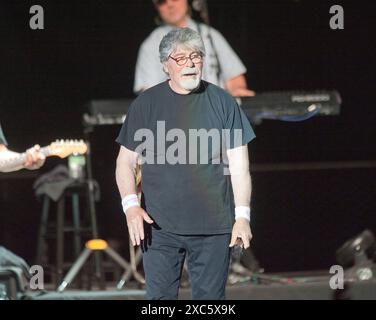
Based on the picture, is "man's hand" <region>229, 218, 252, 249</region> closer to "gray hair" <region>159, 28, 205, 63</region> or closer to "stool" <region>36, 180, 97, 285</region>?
"gray hair" <region>159, 28, 205, 63</region>

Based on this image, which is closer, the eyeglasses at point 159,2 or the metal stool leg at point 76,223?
the eyeglasses at point 159,2

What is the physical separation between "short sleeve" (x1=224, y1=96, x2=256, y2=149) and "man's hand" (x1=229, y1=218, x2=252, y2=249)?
365mm

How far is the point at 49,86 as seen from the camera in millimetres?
6668

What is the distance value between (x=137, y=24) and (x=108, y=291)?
74.7 inches

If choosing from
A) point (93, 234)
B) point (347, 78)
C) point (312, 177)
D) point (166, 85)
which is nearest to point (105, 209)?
point (93, 234)

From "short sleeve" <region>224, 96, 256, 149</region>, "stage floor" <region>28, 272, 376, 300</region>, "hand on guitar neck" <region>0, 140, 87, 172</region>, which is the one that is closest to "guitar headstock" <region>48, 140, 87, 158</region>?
"hand on guitar neck" <region>0, 140, 87, 172</region>

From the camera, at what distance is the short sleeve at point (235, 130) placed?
14.9ft

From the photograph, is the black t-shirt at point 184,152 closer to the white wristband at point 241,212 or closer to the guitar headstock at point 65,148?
the white wristband at point 241,212

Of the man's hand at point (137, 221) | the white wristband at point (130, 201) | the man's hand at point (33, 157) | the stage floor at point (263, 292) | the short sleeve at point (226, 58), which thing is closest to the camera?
the man's hand at point (137, 221)

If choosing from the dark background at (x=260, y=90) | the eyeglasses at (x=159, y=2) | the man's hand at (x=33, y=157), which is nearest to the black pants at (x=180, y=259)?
the man's hand at (x=33, y=157)

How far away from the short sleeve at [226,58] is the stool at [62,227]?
1281mm

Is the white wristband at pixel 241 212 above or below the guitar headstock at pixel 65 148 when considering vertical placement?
below

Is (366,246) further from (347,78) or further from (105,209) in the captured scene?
(105,209)

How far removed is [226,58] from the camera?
6.77m
